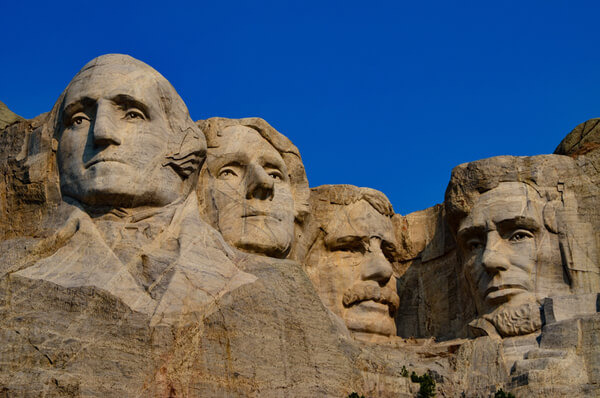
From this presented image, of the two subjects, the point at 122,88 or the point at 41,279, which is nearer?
the point at 41,279

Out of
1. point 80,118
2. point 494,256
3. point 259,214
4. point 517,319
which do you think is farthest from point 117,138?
point 517,319

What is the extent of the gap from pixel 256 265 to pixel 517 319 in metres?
3.71

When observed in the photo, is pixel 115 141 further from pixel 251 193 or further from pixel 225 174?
pixel 251 193

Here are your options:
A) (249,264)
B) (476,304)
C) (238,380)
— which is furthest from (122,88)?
(476,304)

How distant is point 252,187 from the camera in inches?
753

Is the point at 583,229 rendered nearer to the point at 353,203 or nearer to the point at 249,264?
the point at 353,203

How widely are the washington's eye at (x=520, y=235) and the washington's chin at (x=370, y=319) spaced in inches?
84.3

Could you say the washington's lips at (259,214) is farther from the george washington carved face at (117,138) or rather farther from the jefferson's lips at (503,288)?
the jefferson's lips at (503,288)

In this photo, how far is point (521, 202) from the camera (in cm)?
1955

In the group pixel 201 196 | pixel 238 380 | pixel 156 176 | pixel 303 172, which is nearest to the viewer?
pixel 238 380

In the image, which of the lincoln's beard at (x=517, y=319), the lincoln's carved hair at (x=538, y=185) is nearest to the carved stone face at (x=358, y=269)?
the lincoln's carved hair at (x=538, y=185)

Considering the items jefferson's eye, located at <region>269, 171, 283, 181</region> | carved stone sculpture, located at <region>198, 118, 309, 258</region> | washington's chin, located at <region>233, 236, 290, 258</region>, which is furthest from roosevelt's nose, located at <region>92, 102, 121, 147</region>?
jefferson's eye, located at <region>269, 171, 283, 181</region>

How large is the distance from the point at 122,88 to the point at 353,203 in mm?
4765

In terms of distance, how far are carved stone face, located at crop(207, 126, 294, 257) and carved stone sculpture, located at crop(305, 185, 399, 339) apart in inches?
48.6
